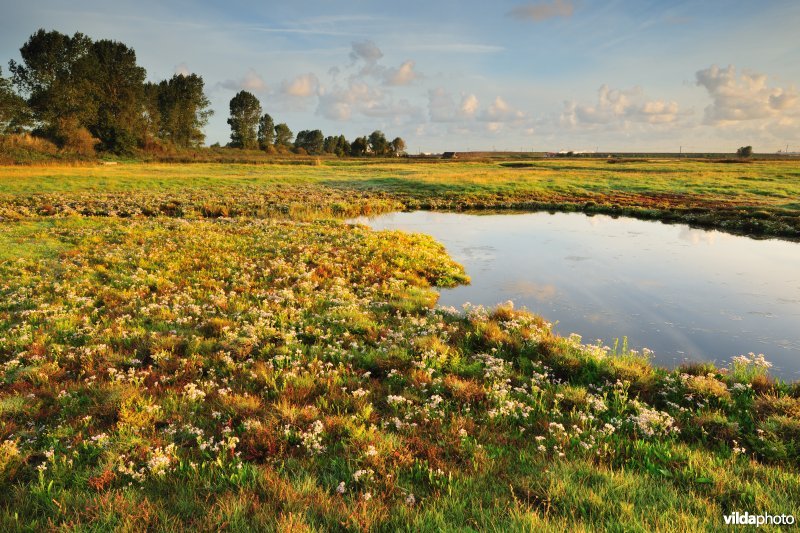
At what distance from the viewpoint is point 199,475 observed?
5848 mm

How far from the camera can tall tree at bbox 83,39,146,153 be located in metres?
97.6

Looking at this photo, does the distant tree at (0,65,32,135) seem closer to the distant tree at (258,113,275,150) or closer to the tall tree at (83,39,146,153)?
the tall tree at (83,39,146,153)

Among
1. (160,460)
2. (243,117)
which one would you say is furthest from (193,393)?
(243,117)

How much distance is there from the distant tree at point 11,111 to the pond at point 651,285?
8914cm

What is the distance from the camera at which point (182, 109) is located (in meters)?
127

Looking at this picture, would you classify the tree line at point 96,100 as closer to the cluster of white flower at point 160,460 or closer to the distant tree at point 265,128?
the distant tree at point 265,128

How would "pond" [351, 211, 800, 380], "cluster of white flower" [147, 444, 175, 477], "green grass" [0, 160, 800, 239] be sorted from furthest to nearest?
"green grass" [0, 160, 800, 239]
"pond" [351, 211, 800, 380]
"cluster of white flower" [147, 444, 175, 477]

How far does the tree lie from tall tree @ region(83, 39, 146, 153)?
42.1 metres

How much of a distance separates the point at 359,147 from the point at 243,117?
51780mm

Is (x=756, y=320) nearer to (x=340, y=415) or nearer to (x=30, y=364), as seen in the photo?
(x=340, y=415)

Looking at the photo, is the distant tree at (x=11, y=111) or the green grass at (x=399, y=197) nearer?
the green grass at (x=399, y=197)

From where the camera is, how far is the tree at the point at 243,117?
508 feet

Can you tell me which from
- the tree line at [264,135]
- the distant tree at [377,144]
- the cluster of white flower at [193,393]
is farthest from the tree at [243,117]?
the cluster of white flower at [193,393]

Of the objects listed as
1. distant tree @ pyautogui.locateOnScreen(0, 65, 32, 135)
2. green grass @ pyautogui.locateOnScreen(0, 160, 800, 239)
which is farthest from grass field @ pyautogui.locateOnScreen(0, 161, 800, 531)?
distant tree @ pyautogui.locateOnScreen(0, 65, 32, 135)
